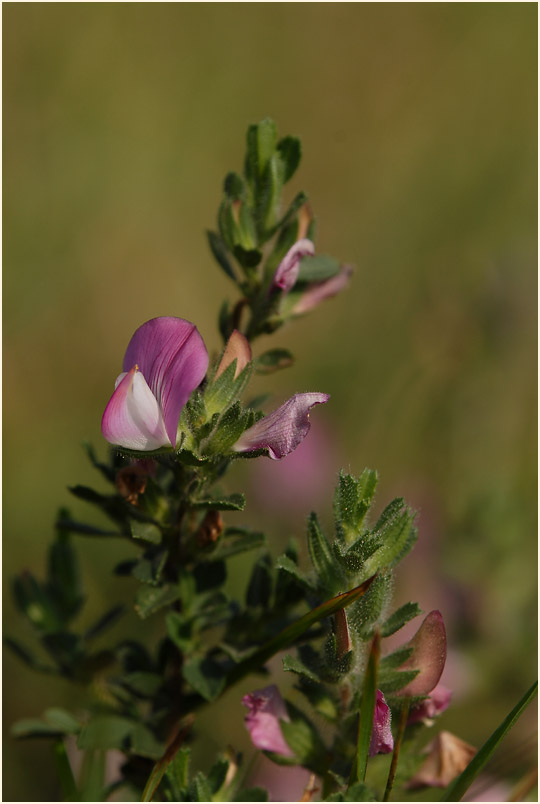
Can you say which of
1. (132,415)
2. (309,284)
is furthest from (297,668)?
(309,284)

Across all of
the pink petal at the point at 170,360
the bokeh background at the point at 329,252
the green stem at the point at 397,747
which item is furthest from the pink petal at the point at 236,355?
the bokeh background at the point at 329,252

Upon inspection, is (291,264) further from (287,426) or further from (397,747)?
(397,747)

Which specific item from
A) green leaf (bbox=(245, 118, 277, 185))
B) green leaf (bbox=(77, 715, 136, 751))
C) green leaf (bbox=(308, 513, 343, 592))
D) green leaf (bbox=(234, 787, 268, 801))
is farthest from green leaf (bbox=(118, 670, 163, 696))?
green leaf (bbox=(245, 118, 277, 185))

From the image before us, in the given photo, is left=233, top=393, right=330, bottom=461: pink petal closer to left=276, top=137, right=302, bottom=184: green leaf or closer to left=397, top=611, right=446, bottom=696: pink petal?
left=397, top=611, right=446, bottom=696: pink petal

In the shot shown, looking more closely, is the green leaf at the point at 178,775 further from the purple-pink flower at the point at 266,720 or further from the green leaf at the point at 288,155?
the green leaf at the point at 288,155

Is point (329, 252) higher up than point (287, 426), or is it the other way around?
point (329, 252)
